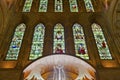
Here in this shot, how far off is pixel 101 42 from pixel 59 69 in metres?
3.21

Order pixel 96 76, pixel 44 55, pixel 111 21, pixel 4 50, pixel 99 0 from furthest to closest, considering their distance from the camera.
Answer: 1. pixel 99 0
2. pixel 111 21
3. pixel 4 50
4. pixel 44 55
5. pixel 96 76

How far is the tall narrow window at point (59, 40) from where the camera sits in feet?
41.6

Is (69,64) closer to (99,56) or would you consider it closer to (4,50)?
(99,56)

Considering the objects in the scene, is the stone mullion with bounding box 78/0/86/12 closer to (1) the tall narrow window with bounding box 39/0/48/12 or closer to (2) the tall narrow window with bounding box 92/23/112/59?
(2) the tall narrow window with bounding box 92/23/112/59

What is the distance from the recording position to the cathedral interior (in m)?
11.2

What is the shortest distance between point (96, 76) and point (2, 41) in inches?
211

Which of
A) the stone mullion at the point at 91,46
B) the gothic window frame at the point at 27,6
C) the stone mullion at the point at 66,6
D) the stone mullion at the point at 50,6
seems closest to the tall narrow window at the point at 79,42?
the stone mullion at the point at 91,46

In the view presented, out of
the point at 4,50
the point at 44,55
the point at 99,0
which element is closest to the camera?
the point at 44,55

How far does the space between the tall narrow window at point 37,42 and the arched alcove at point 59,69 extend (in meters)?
0.93

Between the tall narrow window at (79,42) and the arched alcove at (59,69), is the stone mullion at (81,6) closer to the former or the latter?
the tall narrow window at (79,42)

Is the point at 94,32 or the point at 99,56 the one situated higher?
the point at 94,32

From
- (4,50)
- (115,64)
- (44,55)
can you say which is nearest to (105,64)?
(115,64)

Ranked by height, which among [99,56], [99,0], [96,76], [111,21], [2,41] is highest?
[99,0]

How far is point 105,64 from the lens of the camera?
11703 mm
